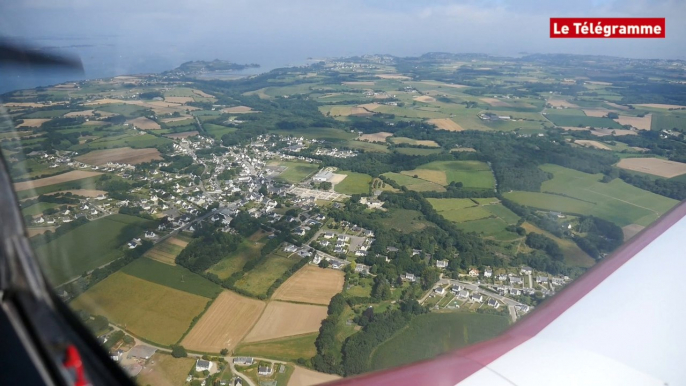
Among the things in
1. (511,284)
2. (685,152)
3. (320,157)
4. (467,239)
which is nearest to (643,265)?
(511,284)

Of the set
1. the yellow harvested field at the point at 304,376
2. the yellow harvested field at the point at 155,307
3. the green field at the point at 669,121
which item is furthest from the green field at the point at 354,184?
the green field at the point at 669,121

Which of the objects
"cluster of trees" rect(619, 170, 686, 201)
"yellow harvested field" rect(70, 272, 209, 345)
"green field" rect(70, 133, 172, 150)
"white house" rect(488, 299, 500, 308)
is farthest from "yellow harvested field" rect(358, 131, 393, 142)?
"yellow harvested field" rect(70, 272, 209, 345)

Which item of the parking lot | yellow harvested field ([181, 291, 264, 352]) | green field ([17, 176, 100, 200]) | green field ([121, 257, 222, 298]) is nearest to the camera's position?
green field ([17, 176, 100, 200])

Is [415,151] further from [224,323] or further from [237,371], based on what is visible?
[237,371]

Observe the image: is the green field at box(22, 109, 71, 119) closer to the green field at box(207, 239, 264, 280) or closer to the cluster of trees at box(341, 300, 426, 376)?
the green field at box(207, 239, 264, 280)

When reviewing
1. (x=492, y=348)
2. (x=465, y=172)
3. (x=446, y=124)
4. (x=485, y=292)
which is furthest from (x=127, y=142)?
(x=446, y=124)

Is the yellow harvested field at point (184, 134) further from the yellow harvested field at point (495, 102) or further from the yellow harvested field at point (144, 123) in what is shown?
the yellow harvested field at point (495, 102)

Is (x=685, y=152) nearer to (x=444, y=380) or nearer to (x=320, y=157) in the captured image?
(x=320, y=157)
